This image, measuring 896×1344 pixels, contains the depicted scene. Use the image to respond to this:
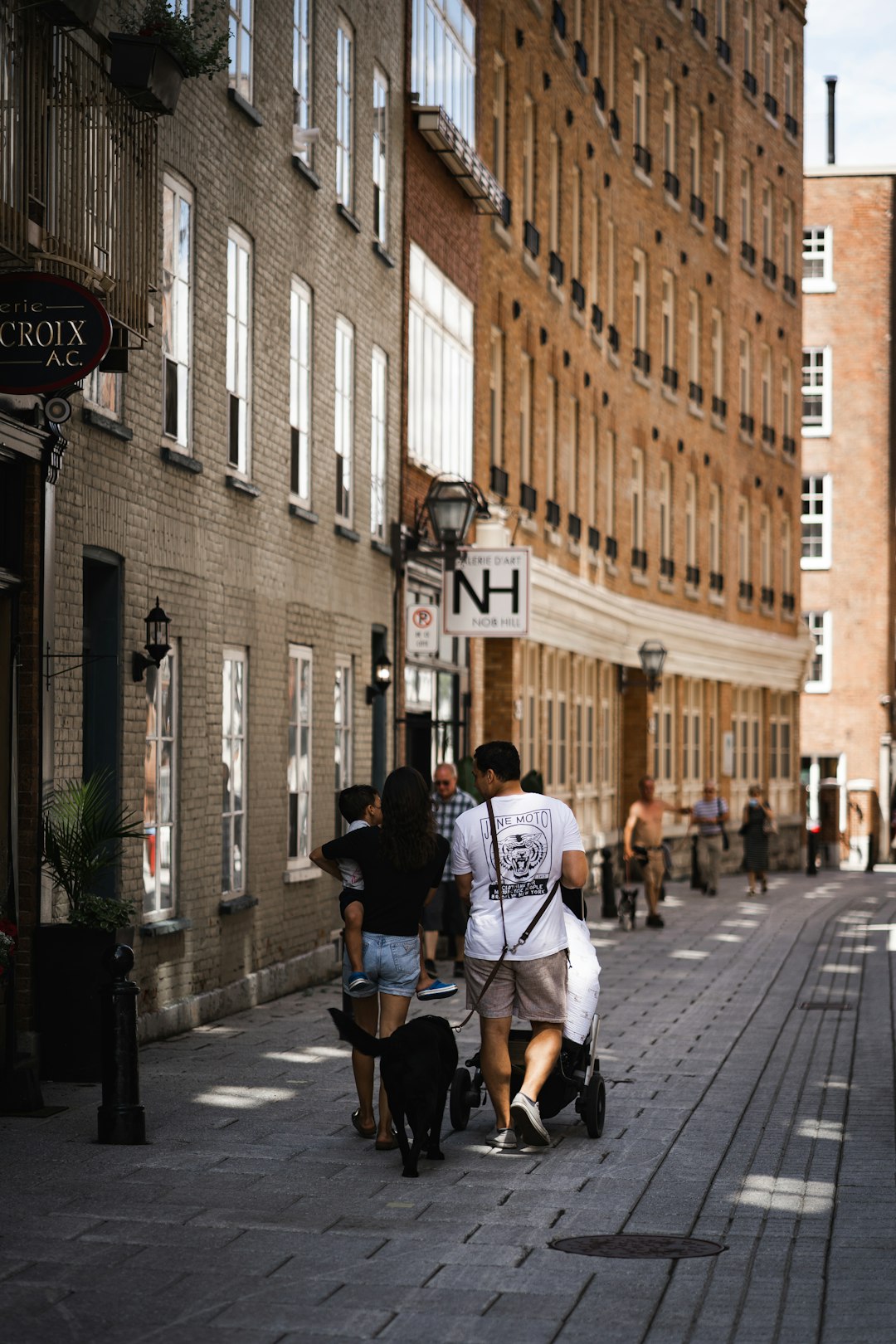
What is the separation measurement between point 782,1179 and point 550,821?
1.92 meters

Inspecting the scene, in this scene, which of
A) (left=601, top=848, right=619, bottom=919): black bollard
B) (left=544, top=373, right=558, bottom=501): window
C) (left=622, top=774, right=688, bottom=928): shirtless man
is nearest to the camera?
(left=622, top=774, right=688, bottom=928): shirtless man

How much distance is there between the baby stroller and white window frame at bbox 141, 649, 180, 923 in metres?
4.11

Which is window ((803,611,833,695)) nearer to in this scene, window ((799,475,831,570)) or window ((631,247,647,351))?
window ((799,475,831,570))

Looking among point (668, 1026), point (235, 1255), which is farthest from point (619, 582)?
point (235, 1255)

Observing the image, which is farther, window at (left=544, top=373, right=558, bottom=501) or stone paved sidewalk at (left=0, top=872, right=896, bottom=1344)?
window at (left=544, top=373, right=558, bottom=501)

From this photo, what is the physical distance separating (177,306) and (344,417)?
5373 mm

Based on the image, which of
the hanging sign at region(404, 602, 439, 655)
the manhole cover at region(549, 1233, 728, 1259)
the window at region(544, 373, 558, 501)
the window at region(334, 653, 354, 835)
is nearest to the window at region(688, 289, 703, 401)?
the window at region(544, 373, 558, 501)

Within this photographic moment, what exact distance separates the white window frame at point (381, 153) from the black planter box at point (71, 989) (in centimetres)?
1103

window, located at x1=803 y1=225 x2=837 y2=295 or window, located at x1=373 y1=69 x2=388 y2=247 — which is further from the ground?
window, located at x1=803 y1=225 x2=837 y2=295

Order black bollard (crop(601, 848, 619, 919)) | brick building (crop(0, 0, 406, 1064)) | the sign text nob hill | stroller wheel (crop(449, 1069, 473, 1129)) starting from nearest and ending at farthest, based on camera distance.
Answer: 1. stroller wheel (crop(449, 1069, 473, 1129))
2. brick building (crop(0, 0, 406, 1064))
3. the sign text nob hill
4. black bollard (crop(601, 848, 619, 919))

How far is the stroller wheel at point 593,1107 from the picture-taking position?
10.4 m

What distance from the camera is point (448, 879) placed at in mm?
18828

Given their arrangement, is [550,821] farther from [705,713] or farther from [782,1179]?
[705,713]

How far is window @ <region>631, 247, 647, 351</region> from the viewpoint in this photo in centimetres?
3727
